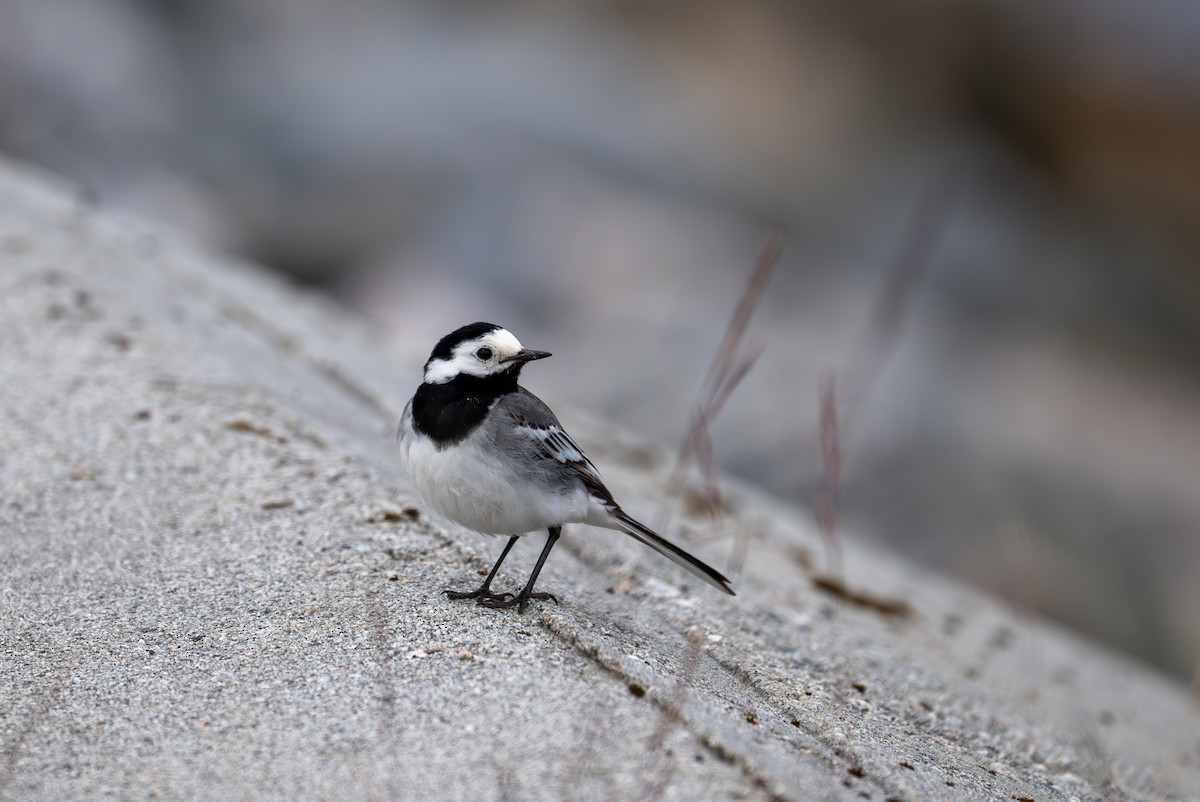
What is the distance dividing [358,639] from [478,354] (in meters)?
0.93

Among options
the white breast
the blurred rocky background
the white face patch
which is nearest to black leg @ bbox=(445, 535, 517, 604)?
the white breast

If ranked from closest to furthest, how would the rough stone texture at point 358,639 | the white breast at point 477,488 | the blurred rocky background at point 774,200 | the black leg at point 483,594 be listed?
the rough stone texture at point 358,639
the white breast at point 477,488
the black leg at point 483,594
the blurred rocky background at point 774,200

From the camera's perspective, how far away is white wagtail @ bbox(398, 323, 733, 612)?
355 cm

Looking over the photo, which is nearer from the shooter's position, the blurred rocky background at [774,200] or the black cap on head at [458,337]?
the black cap on head at [458,337]

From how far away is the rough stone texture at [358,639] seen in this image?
112 inches

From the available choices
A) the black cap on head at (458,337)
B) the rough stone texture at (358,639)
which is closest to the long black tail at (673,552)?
the rough stone texture at (358,639)

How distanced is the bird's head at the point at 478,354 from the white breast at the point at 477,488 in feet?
0.72

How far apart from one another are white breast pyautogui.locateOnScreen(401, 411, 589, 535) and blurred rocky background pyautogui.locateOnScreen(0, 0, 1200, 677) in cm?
622

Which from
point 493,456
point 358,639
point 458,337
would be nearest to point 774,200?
point 458,337

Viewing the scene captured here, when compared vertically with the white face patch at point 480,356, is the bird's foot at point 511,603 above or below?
below

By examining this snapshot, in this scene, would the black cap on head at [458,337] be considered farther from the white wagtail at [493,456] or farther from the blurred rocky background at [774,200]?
the blurred rocky background at [774,200]

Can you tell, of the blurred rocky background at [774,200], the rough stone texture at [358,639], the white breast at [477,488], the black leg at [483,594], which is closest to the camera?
the rough stone texture at [358,639]

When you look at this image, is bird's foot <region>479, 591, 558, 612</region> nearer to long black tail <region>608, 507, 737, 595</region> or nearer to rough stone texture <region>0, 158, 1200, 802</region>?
rough stone texture <region>0, 158, 1200, 802</region>

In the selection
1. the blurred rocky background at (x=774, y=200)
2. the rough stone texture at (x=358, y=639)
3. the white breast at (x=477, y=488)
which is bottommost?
the rough stone texture at (x=358, y=639)
